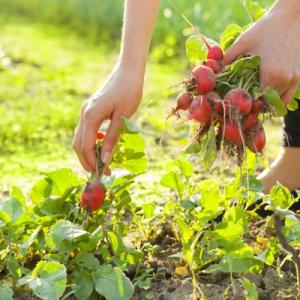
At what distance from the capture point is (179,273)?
6.79 feet

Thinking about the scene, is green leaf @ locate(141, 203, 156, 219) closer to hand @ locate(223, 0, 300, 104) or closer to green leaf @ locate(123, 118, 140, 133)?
green leaf @ locate(123, 118, 140, 133)

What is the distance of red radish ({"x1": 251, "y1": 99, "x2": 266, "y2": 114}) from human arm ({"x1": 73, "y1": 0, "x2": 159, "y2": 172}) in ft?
0.95

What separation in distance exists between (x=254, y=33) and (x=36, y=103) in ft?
6.36

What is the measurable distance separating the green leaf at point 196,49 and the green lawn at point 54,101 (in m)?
0.18

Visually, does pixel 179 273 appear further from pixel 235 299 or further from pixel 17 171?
pixel 17 171

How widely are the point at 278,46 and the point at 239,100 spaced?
6.6 inches

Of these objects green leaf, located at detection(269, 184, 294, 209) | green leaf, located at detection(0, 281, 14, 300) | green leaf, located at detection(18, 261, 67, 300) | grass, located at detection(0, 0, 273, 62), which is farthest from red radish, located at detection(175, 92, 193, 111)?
grass, located at detection(0, 0, 273, 62)

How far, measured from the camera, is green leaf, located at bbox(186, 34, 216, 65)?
2188mm

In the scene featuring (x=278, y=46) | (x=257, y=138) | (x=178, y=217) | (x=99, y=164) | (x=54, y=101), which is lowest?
(x=54, y=101)

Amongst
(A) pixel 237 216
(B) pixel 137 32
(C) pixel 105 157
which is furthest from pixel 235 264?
Result: (B) pixel 137 32

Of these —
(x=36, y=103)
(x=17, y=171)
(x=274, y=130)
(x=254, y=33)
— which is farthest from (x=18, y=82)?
(x=254, y=33)

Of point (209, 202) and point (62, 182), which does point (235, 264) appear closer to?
point (209, 202)

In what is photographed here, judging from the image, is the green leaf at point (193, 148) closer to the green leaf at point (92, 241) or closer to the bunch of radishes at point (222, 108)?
the bunch of radishes at point (222, 108)

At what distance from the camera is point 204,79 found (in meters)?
1.97
